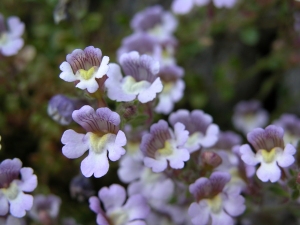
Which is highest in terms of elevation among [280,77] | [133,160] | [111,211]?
[280,77]

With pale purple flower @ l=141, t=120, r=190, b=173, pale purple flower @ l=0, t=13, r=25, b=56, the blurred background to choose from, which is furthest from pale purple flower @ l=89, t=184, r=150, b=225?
pale purple flower @ l=0, t=13, r=25, b=56

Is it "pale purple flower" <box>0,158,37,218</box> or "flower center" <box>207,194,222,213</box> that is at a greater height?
"flower center" <box>207,194,222,213</box>

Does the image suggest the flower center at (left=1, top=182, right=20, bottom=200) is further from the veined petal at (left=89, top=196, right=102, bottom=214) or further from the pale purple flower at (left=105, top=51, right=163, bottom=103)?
the pale purple flower at (left=105, top=51, right=163, bottom=103)

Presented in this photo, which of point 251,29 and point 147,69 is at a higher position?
point 251,29

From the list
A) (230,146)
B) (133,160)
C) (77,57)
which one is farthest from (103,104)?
(230,146)

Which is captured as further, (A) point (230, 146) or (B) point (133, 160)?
(A) point (230, 146)

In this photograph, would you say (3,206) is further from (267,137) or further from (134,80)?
(267,137)

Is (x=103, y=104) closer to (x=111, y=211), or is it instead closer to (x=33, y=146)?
(x=111, y=211)

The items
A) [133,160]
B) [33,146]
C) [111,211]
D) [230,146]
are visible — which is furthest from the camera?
[33,146]

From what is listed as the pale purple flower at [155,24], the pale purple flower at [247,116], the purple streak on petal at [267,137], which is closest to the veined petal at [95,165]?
the purple streak on petal at [267,137]
